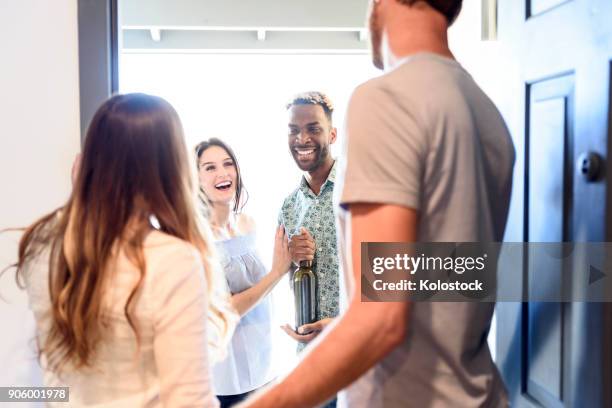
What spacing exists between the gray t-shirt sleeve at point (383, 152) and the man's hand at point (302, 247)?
4.13ft

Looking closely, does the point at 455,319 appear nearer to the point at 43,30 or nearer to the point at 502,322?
the point at 502,322

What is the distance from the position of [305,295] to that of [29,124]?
3.14 feet

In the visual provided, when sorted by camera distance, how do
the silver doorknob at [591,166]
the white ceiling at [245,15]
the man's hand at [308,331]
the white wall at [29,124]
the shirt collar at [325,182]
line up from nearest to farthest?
the silver doorknob at [591,166], the white wall at [29,124], the man's hand at [308,331], the shirt collar at [325,182], the white ceiling at [245,15]

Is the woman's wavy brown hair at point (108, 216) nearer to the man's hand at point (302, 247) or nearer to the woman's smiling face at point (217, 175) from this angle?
the man's hand at point (302, 247)

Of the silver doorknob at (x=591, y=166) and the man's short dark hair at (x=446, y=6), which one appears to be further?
the silver doorknob at (x=591, y=166)

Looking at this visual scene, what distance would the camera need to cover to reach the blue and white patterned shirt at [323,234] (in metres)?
2.01

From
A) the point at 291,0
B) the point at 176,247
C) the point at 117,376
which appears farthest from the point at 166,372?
the point at 291,0

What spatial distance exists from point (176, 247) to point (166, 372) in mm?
185

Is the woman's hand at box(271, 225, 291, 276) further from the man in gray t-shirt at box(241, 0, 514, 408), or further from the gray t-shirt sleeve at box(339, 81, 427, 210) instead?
the gray t-shirt sleeve at box(339, 81, 427, 210)

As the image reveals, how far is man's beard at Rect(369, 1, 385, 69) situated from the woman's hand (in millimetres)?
1162

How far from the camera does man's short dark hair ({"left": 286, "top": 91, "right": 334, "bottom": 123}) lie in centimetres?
213

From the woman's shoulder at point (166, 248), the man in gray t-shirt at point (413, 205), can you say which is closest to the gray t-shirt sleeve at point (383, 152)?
the man in gray t-shirt at point (413, 205)

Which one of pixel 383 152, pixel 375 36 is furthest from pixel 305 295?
pixel 383 152

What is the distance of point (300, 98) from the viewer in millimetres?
2133
